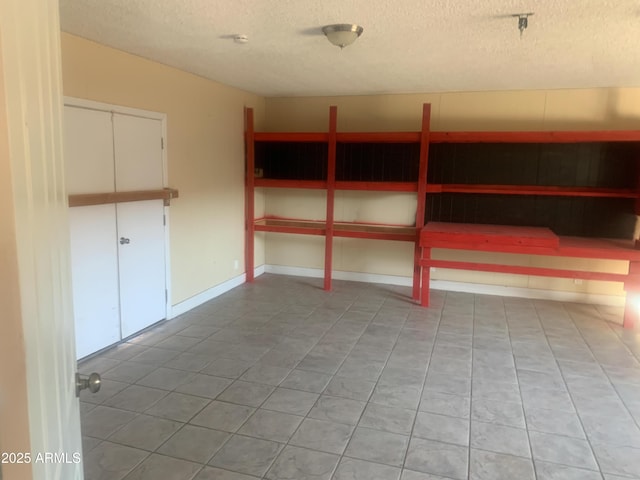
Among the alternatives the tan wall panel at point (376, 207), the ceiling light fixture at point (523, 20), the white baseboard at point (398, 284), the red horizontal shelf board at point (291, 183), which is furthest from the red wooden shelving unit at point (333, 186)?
the ceiling light fixture at point (523, 20)

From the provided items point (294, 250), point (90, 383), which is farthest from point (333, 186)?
point (90, 383)

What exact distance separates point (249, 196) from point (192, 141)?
130cm

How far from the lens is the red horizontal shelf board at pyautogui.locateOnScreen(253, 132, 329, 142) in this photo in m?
5.48

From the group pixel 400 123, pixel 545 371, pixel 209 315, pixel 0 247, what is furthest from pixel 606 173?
pixel 0 247

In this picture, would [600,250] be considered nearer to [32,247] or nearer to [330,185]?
[330,185]

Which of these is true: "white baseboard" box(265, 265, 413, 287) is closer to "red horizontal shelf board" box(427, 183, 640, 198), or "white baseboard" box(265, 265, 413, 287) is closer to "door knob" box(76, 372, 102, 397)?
"red horizontal shelf board" box(427, 183, 640, 198)

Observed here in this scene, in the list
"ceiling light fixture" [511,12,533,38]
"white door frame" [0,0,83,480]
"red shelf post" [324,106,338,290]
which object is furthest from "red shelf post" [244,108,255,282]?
"white door frame" [0,0,83,480]

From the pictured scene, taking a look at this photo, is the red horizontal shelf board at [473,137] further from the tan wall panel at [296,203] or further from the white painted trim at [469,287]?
the white painted trim at [469,287]

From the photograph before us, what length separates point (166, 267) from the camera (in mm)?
4496

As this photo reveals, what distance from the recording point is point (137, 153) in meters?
3.96

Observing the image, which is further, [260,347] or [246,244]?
[246,244]

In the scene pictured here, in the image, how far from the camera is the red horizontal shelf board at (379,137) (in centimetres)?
516

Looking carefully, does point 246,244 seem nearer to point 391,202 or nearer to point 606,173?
point 391,202

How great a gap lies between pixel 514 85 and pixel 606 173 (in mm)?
1446
